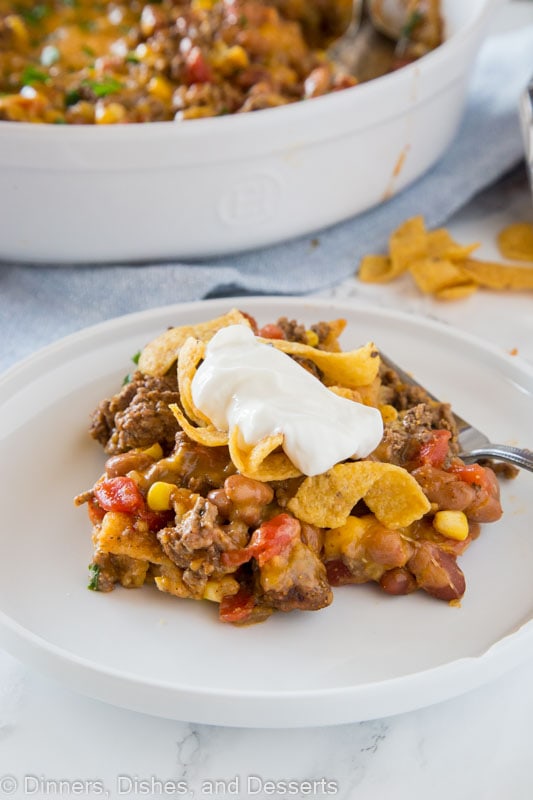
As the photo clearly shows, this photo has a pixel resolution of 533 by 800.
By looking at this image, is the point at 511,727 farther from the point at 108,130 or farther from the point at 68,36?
the point at 68,36

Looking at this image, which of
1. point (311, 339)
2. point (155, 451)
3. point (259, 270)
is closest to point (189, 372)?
point (155, 451)

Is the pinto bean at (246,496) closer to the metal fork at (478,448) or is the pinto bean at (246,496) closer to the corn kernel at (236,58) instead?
the metal fork at (478,448)

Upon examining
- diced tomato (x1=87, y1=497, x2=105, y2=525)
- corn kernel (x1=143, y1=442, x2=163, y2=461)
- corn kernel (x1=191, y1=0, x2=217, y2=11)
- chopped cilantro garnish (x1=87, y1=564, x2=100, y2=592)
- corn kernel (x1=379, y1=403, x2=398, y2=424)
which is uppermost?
corn kernel (x1=191, y1=0, x2=217, y2=11)

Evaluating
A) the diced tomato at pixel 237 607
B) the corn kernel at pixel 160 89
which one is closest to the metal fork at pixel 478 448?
the diced tomato at pixel 237 607

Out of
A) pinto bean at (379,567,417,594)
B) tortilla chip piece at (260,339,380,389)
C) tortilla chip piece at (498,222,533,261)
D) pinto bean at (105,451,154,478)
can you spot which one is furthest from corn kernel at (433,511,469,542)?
tortilla chip piece at (498,222,533,261)

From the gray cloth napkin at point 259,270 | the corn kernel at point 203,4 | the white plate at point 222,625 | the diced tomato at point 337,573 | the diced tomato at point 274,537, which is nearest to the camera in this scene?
the white plate at point 222,625

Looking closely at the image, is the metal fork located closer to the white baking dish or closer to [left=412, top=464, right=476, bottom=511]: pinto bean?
[left=412, top=464, right=476, bottom=511]: pinto bean
